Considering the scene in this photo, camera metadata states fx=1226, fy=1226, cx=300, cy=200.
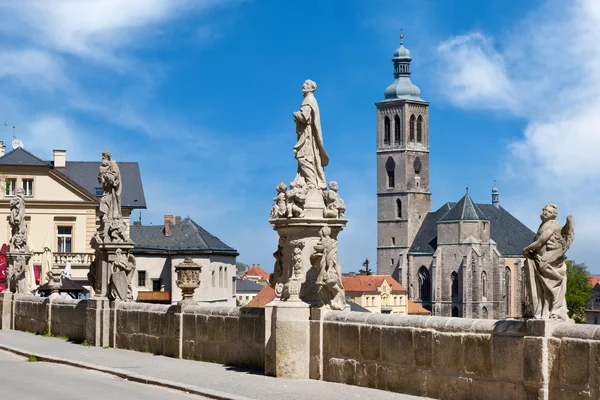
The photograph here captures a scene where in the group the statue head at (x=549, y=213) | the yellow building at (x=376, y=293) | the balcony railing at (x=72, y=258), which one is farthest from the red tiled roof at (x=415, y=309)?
the statue head at (x=549, y=213)

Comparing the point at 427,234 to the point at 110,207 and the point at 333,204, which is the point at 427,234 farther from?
the point at 333,204

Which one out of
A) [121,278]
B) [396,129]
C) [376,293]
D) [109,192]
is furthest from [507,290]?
[121,278]

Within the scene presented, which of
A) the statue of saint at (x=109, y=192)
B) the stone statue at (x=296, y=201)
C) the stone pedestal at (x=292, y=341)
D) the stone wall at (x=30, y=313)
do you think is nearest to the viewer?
the stone pedestal at (x=292, y=341)

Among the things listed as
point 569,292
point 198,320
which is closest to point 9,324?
point 198,320

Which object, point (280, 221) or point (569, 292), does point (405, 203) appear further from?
point (280, 221)

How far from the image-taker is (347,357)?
578 inches

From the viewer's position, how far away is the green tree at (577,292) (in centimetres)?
13138

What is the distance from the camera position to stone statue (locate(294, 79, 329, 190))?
53.9 feet

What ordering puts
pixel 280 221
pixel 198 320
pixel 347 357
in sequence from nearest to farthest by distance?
pixel 347 357 → pixel 280 221 → pixel 198 320

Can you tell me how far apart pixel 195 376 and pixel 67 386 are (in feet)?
5.62

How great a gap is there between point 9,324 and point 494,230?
126 metres

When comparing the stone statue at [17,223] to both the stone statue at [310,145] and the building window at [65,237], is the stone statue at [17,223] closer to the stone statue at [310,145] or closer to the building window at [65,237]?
the stone statue at [310,145]

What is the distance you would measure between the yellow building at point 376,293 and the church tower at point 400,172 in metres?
8.26

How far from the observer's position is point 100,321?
72.3ft
